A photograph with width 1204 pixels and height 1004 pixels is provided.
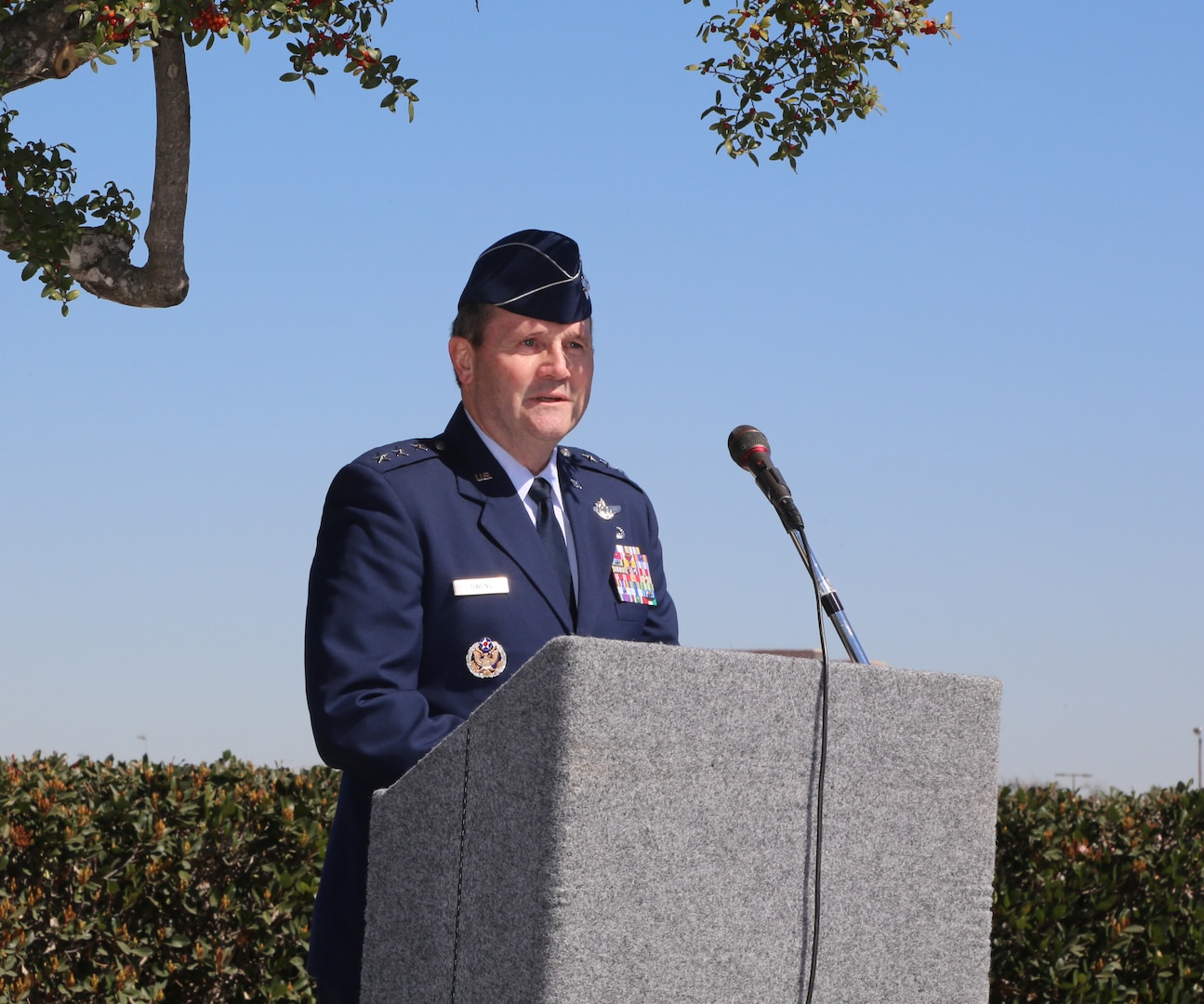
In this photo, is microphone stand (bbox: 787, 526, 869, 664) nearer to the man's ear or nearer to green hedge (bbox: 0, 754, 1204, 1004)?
the man's ear

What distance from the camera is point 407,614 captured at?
3.41 meters

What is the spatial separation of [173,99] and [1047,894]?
19.5 feet

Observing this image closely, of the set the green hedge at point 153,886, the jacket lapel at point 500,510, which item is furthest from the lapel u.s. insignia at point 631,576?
the green hedge at point 153,886

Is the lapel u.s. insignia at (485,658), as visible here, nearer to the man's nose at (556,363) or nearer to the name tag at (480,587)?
the name tag at (480,587)

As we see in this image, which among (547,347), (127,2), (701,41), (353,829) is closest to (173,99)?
(127,2)

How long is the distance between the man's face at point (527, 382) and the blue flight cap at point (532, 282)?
0.10 feet

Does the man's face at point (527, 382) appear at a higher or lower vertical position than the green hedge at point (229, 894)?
higher

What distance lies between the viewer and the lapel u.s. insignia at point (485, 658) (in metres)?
3.45

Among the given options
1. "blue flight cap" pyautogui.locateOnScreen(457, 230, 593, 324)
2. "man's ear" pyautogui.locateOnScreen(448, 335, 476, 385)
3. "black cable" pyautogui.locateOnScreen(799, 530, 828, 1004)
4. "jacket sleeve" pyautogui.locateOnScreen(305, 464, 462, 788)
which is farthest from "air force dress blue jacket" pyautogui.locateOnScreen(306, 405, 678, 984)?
"black cable" pyautogui.locateOnScreen(799, 530, 828, 1004)

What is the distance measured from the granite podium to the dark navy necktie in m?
0.88

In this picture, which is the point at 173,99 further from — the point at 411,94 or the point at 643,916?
the point at 643,916

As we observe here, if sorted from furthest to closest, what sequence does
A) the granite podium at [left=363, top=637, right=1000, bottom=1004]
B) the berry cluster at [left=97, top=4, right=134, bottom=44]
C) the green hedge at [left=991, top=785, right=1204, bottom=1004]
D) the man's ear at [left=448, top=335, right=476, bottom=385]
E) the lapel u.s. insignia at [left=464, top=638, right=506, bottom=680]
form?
the green hedge at [left=991, top=785, right=1204, bottom=1004]
the berry cluster at [left=97, top=4, right=134, bottom=44]
the man's ear at [left=448, top=335, right=476, bottom=385]
the lapel u.s. insignia at [left=464, top=638, right=506, bottom=680]
the granite podium at [left=363, top=637, right=1000, bottom=1004]

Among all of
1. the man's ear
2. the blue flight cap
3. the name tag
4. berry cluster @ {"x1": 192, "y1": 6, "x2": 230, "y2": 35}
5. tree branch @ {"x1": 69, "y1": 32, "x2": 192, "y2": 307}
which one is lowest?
the name tag

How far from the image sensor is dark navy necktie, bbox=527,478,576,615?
149 inches
